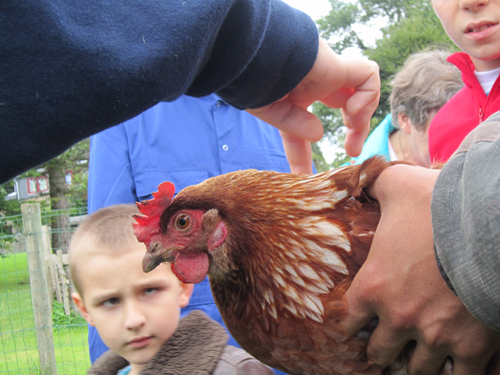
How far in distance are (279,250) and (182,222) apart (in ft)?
1.30

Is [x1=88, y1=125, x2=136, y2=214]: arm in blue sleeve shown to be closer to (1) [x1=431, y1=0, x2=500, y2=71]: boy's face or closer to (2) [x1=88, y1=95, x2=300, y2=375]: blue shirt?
(2) [x1=88, y1=95, x2=300, y2=375]: blue shirt

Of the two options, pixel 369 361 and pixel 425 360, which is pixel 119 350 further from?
pixel 425 360

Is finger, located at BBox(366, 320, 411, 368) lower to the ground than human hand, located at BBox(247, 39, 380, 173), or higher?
lower

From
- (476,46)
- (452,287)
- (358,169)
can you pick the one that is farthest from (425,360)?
(476,46)

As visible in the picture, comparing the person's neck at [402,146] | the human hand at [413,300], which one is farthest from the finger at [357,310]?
the person's neck at [402,146]

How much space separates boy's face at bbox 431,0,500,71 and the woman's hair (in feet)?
4.91

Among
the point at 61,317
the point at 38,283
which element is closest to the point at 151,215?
the point at 38,283

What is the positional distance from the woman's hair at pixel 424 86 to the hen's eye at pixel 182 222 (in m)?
3.23

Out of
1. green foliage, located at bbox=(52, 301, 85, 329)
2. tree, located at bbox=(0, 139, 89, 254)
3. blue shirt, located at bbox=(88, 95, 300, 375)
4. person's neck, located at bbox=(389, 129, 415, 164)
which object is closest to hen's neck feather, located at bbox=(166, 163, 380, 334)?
blue shirt, located at bbox=(88, 95, 300, 375)

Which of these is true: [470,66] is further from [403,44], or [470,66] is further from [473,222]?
[403,44]

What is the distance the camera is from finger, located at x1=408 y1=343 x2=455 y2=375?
121 centimetres

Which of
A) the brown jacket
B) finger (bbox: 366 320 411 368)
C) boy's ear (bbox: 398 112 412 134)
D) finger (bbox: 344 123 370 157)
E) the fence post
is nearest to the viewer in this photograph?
finger (bbox: 366 320 411 368)

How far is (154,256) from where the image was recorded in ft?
5.02

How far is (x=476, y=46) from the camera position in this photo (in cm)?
227
